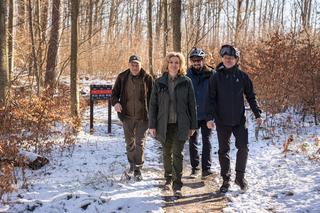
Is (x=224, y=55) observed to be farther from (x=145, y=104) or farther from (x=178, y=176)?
(x=178, y=176)

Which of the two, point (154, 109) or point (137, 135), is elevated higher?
point (154, 109)

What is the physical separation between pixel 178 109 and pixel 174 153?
0.63 meters

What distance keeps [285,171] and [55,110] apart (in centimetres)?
474

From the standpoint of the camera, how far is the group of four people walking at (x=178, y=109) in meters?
5.20

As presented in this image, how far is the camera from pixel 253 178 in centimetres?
629

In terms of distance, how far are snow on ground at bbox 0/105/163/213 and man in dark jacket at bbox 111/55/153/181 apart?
0.46m

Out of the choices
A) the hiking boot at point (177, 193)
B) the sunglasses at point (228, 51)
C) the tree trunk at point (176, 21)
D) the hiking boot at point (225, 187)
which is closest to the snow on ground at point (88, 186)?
the hiking boot at point (177, 193)

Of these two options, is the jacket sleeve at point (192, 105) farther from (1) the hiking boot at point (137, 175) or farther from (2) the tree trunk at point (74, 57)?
(2) the tree trunk at point (74, 57)

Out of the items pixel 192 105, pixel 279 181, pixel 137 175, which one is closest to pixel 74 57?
pixel 137 175

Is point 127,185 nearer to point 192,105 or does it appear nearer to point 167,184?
point 167,184

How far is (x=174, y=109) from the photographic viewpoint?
5207 mm

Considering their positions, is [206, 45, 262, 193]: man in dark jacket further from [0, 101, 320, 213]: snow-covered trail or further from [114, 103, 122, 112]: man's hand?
[114, 103, 122, 112]: man's hand

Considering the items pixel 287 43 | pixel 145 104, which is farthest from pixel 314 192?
pixel 287 43

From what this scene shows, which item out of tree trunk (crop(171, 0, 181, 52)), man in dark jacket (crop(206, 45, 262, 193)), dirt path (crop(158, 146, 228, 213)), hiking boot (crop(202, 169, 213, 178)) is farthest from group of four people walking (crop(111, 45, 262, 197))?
tree trunk (crop(171, 0, 181, 52))
